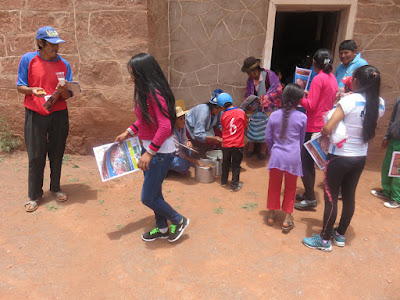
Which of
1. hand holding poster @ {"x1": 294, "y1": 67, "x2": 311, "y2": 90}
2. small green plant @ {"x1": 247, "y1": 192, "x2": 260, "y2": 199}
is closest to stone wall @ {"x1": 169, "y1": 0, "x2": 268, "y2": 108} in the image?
hand holding poster @ {"x1": 294, "y1": 67, "x2": 311, "y2": 90}

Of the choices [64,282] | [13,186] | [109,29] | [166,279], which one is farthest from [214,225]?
[109,29]

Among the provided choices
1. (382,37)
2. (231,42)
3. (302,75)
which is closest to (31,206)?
(302,75)

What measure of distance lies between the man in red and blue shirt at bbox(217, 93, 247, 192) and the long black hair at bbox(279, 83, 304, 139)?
1128mm

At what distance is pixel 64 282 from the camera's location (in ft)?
8.15

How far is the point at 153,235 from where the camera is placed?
10.0ft

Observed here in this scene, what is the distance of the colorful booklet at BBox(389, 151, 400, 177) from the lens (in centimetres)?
372

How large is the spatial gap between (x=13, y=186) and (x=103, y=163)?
1964 millimetres

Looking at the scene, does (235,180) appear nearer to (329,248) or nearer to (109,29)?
(329,248)

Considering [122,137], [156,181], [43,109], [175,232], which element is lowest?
[175,232]

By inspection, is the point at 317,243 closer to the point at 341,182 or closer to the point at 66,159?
the point at 341,182

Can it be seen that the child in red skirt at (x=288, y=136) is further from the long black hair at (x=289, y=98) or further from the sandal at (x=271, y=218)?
the sandal at (x=271, y=218)

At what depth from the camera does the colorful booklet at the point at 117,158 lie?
2863 mm

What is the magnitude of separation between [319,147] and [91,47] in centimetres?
359

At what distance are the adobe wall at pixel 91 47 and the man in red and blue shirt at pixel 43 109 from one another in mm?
1195
